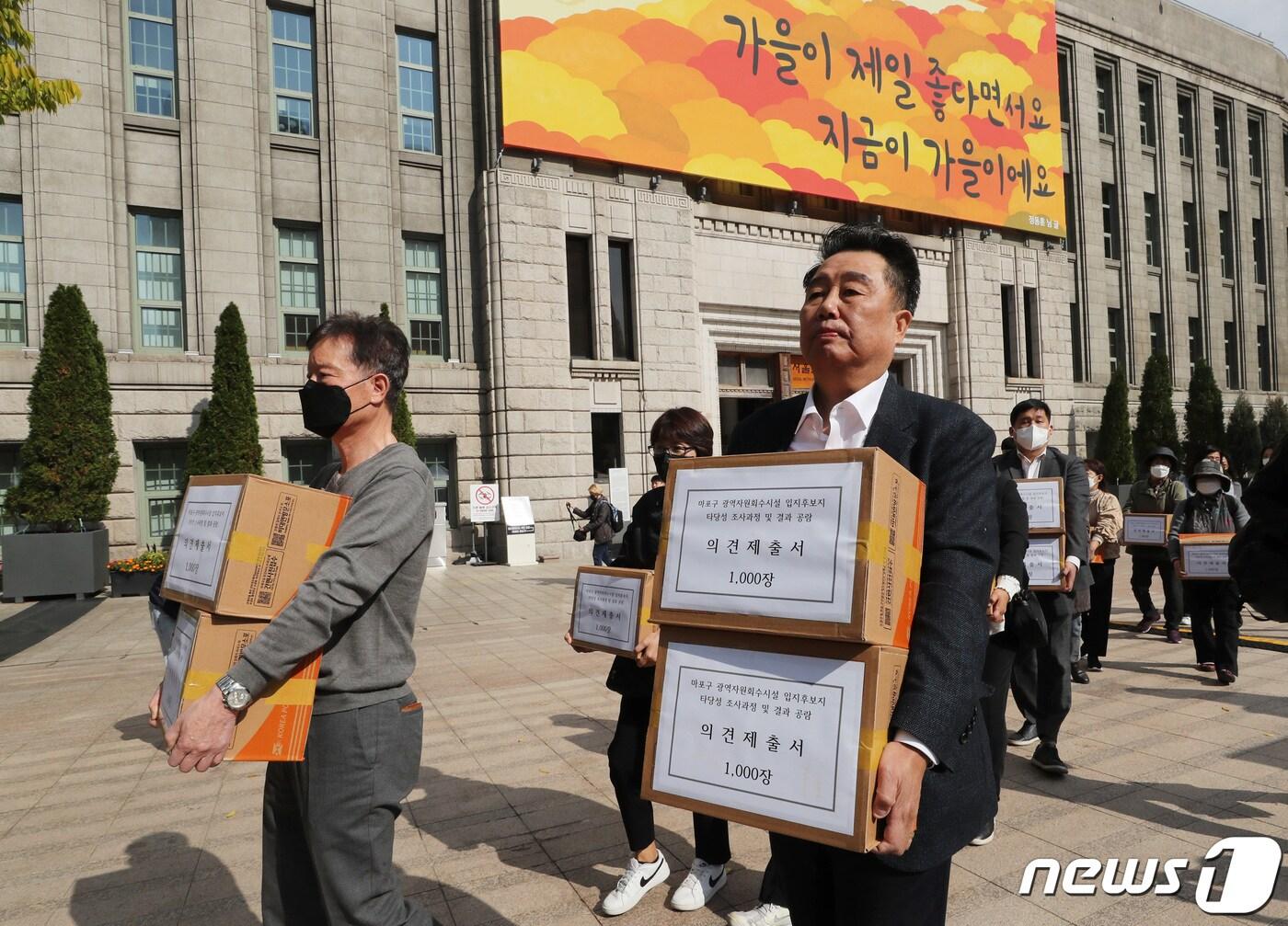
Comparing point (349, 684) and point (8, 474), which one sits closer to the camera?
point (349, 684)

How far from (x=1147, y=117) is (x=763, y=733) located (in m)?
36.0

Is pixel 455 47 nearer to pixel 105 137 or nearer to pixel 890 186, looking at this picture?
pixel 105 137

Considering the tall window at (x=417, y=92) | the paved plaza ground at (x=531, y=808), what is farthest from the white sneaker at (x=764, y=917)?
the tall window at (x=417, y=92)

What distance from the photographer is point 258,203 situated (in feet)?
54.7

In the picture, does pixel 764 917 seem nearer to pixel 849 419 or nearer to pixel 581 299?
pixel 849 419

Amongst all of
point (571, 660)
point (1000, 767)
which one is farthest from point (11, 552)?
point (1000, 767)

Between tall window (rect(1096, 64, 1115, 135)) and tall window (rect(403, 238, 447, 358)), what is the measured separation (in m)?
24.2

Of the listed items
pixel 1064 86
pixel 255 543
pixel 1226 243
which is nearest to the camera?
pixel 255 543

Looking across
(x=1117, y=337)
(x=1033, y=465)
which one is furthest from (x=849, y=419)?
(x=1117, y=337)

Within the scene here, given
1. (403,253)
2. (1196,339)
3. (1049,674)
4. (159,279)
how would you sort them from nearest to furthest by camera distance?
1. (1049,674)
2. (159,279)
3. (403,253)
4. (1196,339)

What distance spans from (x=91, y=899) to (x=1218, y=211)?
39.3m

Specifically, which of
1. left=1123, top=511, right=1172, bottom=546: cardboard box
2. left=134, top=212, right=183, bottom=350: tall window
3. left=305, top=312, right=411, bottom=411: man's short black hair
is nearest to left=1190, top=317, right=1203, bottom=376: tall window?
left=1123, top=511, right=1172, bottom=546: cardboard box

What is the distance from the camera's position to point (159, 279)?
53.0 ft

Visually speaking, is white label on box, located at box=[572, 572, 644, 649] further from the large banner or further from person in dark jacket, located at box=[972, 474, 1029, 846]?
the large banner
